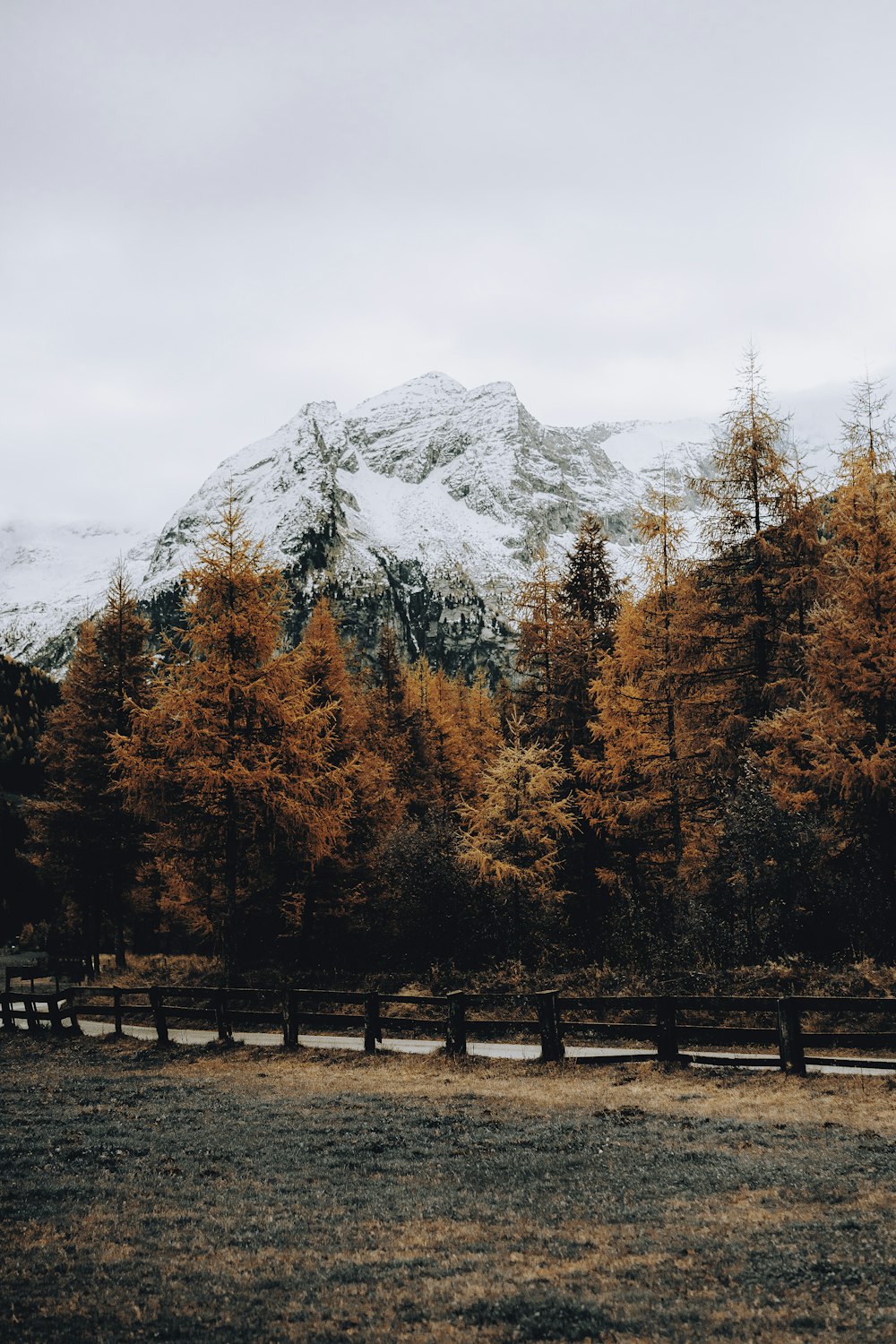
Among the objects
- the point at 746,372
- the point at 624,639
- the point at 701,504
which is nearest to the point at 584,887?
the point at 624,639

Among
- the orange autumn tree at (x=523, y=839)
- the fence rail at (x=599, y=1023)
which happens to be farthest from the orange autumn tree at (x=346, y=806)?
the fence rail at (x=599, y=1023)

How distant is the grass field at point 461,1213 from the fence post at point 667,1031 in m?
0.49

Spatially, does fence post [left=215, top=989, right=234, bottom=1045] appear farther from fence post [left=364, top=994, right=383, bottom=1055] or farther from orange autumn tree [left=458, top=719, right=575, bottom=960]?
orange autumn tree [left=458, top=719, right=575, bottom=960]

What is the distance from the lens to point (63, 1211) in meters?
8.26

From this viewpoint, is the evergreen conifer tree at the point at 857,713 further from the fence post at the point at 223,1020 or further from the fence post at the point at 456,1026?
the fence post at the point at 223,1020

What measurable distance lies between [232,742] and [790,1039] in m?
15.3

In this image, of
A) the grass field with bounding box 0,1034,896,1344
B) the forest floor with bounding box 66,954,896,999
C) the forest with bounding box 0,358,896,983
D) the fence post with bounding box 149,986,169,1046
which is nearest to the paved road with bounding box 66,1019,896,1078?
the fence post with bounding box 149,986,169,1046

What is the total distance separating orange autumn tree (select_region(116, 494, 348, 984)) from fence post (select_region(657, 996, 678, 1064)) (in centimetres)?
1163

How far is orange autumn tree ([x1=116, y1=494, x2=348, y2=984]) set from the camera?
23.3 meters

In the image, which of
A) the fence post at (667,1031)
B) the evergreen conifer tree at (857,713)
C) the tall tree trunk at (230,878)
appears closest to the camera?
the fence post at (667,1031)

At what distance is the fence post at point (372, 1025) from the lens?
17.6m

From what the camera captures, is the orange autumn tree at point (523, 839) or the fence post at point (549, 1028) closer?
the fence post at point (549, 1028)

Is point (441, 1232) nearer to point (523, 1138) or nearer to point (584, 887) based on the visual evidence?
point (523, 1138)

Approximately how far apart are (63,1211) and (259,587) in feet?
60.2
